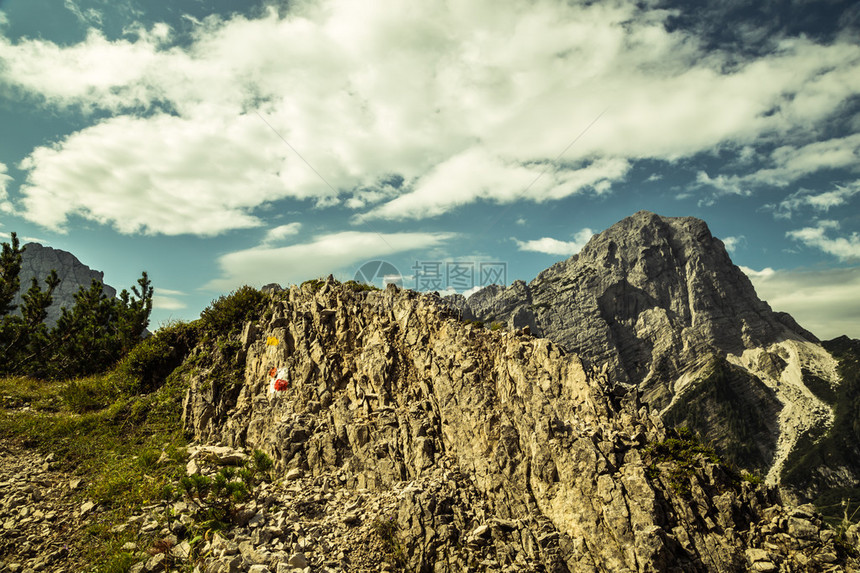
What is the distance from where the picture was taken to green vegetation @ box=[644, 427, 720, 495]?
1381 centimetres

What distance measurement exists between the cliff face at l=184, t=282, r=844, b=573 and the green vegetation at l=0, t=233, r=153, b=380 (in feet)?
42.7

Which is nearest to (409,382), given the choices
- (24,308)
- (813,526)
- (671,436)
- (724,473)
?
(671,436)

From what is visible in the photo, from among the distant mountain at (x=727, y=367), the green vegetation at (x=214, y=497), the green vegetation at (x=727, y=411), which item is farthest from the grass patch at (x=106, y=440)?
the green vegetation at (x=727, y=411)

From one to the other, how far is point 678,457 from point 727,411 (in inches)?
6974

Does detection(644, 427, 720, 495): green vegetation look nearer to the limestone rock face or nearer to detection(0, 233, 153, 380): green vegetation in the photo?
detection(0, 233, 153, 380): green vegetation

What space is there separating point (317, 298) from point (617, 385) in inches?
653

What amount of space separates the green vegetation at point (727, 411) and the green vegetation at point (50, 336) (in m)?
161

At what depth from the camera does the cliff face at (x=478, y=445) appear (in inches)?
510

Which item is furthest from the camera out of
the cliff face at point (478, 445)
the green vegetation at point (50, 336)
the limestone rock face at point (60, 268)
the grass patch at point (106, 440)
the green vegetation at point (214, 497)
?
the limestone rock face at point (60, 268)

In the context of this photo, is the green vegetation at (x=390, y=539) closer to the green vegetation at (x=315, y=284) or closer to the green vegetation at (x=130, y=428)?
the green vegetation at (x=130, y=428)

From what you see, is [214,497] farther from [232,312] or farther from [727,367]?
[727,367]

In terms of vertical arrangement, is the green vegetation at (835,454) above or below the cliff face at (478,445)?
below

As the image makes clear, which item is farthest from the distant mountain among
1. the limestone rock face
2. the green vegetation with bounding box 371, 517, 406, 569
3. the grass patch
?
the limestone rock face

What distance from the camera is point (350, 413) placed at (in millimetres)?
18219
